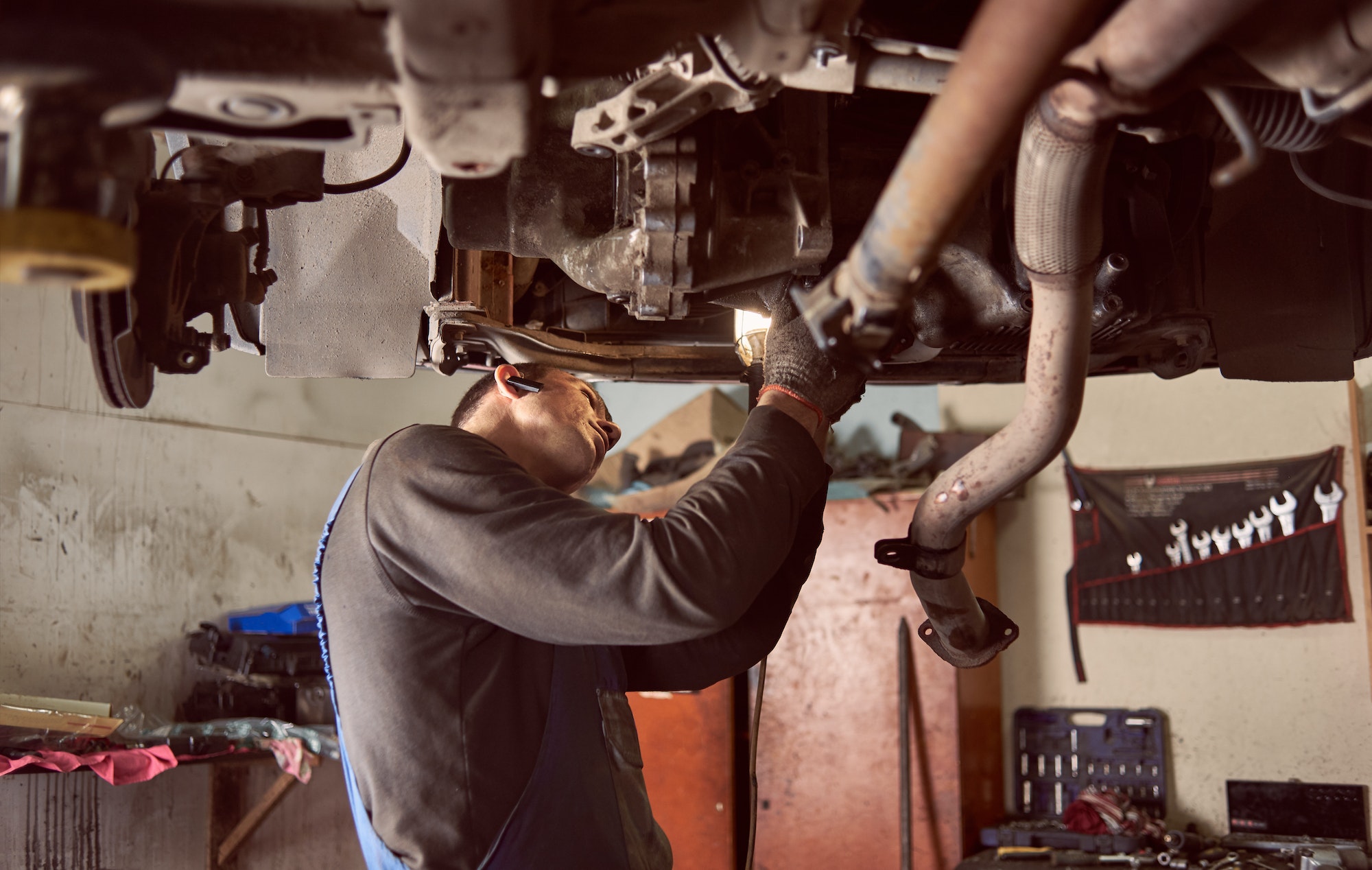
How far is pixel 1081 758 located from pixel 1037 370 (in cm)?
337

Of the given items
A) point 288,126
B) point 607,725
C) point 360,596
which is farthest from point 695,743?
point 288,126

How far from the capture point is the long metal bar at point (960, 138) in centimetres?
69

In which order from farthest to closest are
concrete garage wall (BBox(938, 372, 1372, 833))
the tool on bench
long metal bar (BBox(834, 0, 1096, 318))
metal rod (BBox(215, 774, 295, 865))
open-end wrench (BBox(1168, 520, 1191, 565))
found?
1. open-end wrench (BBox(1168, 520, 1191, 565))
2. concrete garage wall (BBox(938, 372, 1372, 833))
3. metal rod (BBox(215, 774, 295, 865))
4. the tool on bench
5. long metal bar (BBox(834, 0, 1096, 318))

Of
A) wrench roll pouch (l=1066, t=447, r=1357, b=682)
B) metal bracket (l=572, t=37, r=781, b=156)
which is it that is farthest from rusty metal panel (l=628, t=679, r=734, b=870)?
metal bracket (l=572, t=37, r=781, b=156)

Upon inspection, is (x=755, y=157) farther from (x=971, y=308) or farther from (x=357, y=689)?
(x=357, y=689)

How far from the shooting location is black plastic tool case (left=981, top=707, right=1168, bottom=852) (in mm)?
3863

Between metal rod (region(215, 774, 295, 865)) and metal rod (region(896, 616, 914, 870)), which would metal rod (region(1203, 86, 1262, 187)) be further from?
metal rod (region(215, 774, 295, 865))

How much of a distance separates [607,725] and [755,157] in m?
0.85

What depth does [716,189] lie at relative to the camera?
127 cm

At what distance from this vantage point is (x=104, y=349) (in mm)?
1097

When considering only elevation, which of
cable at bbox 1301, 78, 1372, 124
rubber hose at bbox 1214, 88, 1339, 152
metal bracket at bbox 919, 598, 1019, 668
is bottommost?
metal bracket at bbox 919, 598, 1019, 668

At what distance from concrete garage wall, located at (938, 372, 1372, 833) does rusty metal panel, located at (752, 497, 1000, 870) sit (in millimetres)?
458

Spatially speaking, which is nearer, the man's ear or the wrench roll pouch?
the man's ear

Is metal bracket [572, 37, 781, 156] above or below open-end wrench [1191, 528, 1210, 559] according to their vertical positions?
above
